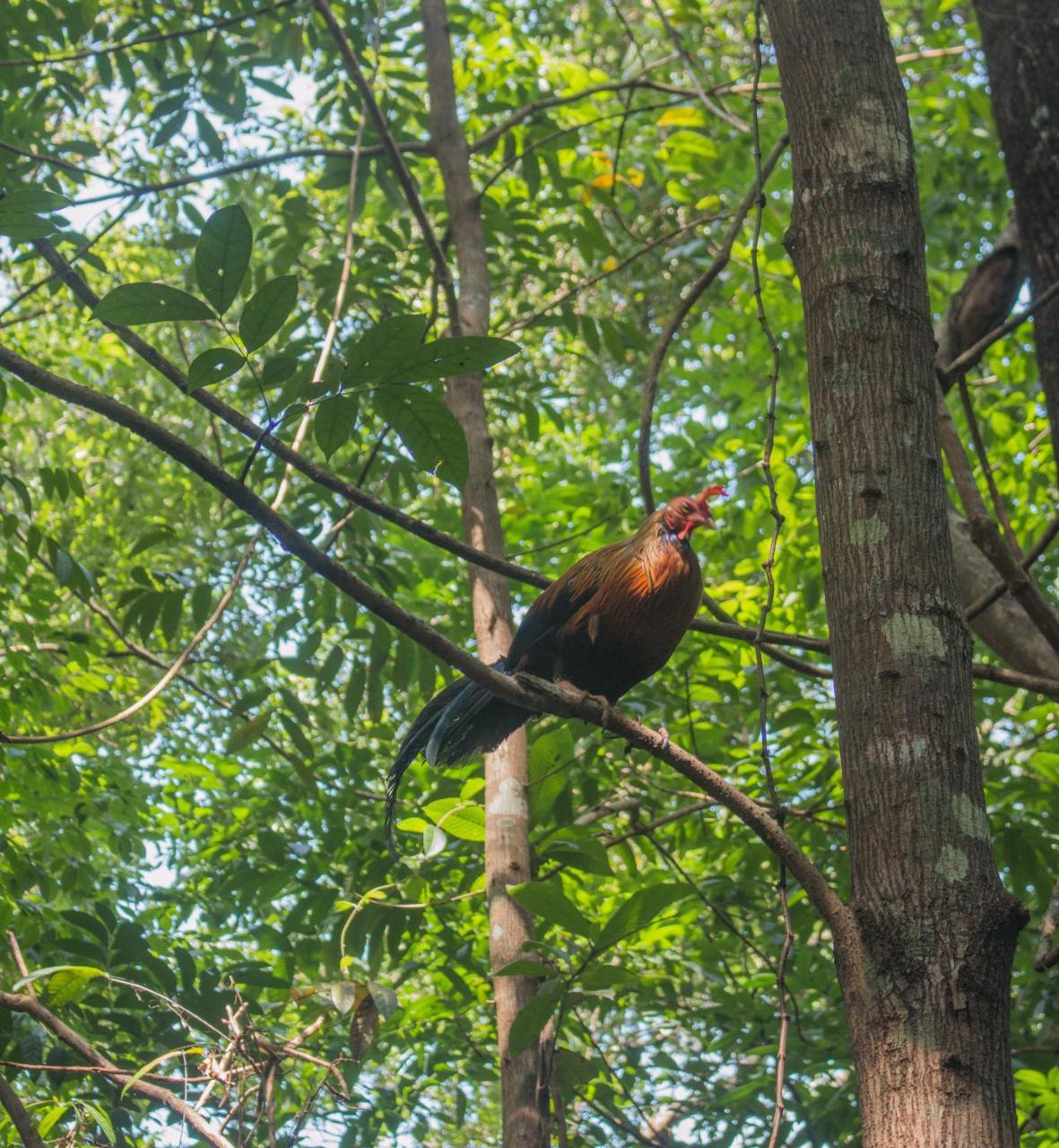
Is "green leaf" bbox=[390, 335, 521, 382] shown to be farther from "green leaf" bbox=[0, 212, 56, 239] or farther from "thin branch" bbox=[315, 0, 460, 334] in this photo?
"thin branch" bbox=[315, 0, 460, 334]

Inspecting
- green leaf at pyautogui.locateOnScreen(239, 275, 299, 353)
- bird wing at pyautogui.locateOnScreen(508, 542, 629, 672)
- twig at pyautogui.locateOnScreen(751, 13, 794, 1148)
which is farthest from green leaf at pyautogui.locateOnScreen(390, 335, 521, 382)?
bird wing at pyautogui.locateOnScreen(508, 542, 629, 672)

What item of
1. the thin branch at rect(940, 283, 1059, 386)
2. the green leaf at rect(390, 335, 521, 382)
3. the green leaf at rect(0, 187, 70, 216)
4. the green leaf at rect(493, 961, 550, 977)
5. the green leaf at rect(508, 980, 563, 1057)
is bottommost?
the green leaf at rect(508, 980, 563, 1057)

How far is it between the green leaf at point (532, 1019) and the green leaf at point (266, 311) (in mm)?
1321

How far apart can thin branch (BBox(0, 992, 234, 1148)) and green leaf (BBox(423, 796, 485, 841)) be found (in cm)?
90

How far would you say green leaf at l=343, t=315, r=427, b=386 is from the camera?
1.37m

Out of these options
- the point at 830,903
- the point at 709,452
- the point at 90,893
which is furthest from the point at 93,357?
the point at 830,903

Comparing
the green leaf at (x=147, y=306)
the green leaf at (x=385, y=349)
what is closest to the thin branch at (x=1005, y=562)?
the green leaf at (x=385, y=349)

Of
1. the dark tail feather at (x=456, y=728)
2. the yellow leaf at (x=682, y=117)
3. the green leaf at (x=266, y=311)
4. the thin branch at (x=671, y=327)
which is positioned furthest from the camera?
the yellow leaf at (x=682, y=117)

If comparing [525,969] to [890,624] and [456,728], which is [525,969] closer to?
[456,728]

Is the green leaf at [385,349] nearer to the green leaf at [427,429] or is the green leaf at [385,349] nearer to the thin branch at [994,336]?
the green leaf at [427,429]

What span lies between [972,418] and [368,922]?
1911 mm

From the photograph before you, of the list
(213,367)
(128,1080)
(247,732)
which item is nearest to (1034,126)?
(247,732)

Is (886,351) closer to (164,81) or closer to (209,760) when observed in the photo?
(164,81)

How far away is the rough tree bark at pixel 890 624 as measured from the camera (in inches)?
51.6
